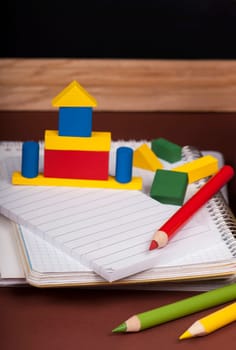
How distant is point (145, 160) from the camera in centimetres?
81

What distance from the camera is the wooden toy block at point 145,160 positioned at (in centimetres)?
80

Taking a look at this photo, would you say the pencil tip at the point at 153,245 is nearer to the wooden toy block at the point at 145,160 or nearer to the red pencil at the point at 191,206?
the red pencil at the point at 191,206

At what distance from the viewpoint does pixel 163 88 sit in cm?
96

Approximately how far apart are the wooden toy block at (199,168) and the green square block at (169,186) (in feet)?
0.12

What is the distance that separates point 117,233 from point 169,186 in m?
0.09

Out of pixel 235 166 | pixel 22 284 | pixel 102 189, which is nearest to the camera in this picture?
pixel 22 284

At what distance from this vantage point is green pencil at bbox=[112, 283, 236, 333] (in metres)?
0.59

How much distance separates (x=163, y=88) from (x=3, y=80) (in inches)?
7.0

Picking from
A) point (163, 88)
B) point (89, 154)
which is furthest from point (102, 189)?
point (163, 88)

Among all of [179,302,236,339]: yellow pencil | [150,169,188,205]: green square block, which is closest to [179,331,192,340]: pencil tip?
[179,302,236,339]: yellow pencil
